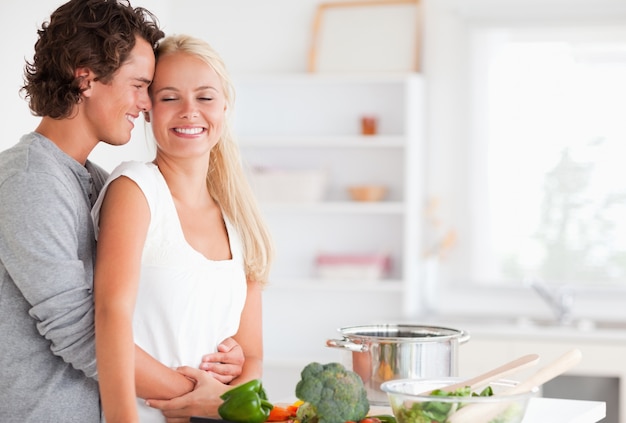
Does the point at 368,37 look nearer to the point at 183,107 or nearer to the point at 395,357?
the point at 183,107

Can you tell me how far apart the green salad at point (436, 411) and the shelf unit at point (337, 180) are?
9.96ft

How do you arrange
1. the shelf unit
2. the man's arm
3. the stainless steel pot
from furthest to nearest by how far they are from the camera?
the shelf unit → the stainless steel pot → the man's arm

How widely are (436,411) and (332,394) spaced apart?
207 mm

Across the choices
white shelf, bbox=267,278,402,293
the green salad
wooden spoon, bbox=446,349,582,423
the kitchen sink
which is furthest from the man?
the kitchen sink

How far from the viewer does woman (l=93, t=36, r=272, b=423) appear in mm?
2049

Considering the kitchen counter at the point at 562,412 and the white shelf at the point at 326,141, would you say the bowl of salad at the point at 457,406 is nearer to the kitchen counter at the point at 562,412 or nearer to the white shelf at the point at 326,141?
the kitchen counter at the point at 562,412

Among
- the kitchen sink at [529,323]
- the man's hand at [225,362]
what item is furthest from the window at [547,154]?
the man's hand at [225,362]

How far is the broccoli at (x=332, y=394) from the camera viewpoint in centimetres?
182

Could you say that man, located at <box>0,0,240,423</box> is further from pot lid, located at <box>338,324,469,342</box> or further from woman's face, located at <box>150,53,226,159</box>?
pot lid, located at <box>338,324,469,342</box>

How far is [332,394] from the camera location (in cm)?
182

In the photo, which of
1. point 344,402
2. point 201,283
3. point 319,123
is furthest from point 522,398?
point 319,123

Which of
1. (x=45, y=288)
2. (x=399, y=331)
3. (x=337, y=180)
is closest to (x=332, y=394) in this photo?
(x=399, y=331)

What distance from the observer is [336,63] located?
5098 millimetres

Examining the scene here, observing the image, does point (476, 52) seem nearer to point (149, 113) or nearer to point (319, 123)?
point (319, 123)
